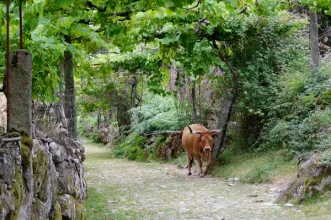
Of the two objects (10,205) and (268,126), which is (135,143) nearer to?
(268,126)

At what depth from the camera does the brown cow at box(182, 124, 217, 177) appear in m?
13.5

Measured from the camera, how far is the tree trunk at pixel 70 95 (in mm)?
9630

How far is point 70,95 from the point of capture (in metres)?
9.93

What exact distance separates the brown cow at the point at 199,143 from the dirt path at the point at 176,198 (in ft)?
2.42

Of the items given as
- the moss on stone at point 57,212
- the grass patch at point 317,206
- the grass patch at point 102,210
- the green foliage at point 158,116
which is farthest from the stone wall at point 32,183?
the green foliage at point 158,116

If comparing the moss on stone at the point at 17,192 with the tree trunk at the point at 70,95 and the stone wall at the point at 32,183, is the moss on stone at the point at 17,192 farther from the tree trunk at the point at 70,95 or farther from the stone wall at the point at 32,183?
the tree trunk at the point at 70,95

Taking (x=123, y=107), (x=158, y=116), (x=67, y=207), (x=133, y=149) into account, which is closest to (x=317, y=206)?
(x=67, y=207)

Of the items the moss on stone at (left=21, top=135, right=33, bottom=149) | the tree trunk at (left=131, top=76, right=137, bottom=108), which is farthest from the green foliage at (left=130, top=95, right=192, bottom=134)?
the moss on stone at (left=21, top=135, right=33, bottom=149)

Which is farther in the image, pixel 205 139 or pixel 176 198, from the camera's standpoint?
pixel 205 139

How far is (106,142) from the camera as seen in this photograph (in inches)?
1172

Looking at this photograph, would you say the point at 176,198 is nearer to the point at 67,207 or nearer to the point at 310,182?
the point at 310,182

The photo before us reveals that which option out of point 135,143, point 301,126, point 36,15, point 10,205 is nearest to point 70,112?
point 36,15

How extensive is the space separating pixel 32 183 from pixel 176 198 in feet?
18.3

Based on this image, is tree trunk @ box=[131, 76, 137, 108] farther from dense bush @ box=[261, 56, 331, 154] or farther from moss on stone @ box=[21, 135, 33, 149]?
moss on stone @ box=[21, 135, 33, 149]
